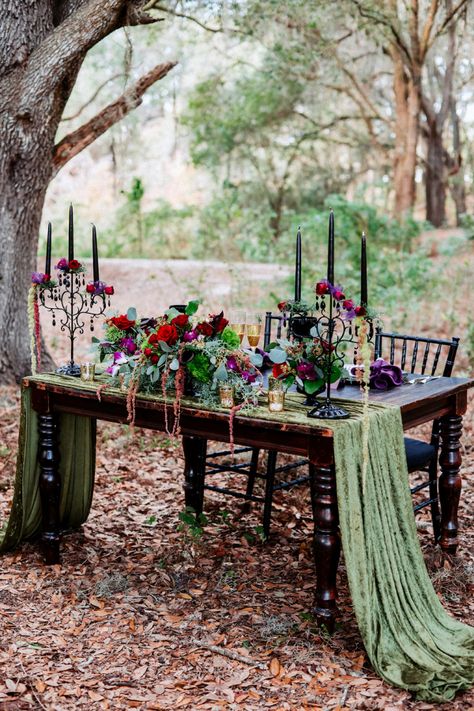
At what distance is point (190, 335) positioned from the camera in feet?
11.0

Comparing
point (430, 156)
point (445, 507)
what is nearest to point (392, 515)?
point (445, 507)

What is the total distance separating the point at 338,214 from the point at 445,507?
802 cm

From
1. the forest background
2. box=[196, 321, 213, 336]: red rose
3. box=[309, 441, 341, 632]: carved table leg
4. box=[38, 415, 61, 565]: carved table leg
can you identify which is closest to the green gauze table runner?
box=[309, 441, 341, 632]: carved table leg

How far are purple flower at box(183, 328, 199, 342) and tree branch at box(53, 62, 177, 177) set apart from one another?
3.85 meters

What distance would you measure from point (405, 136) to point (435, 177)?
7.64ft

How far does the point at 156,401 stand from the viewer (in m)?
3.48

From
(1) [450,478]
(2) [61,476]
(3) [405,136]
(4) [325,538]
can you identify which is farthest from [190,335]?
(3) [405,136]

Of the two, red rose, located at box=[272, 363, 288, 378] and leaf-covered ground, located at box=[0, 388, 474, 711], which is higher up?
red rose, located at box=[272, 363, 288, 378]

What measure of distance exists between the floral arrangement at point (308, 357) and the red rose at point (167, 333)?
42 centimetres

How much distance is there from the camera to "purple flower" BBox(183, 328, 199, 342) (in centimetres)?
334

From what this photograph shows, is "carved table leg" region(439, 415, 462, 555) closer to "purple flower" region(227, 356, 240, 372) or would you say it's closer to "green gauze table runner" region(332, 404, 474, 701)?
"green gauze table runner" region(332, 404, 474, 701)

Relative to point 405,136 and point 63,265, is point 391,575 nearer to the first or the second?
point 63,265

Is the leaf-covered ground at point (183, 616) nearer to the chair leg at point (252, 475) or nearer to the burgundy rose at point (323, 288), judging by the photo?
the chair leg at point (252, 475)

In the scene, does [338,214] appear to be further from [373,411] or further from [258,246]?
[373,411]
